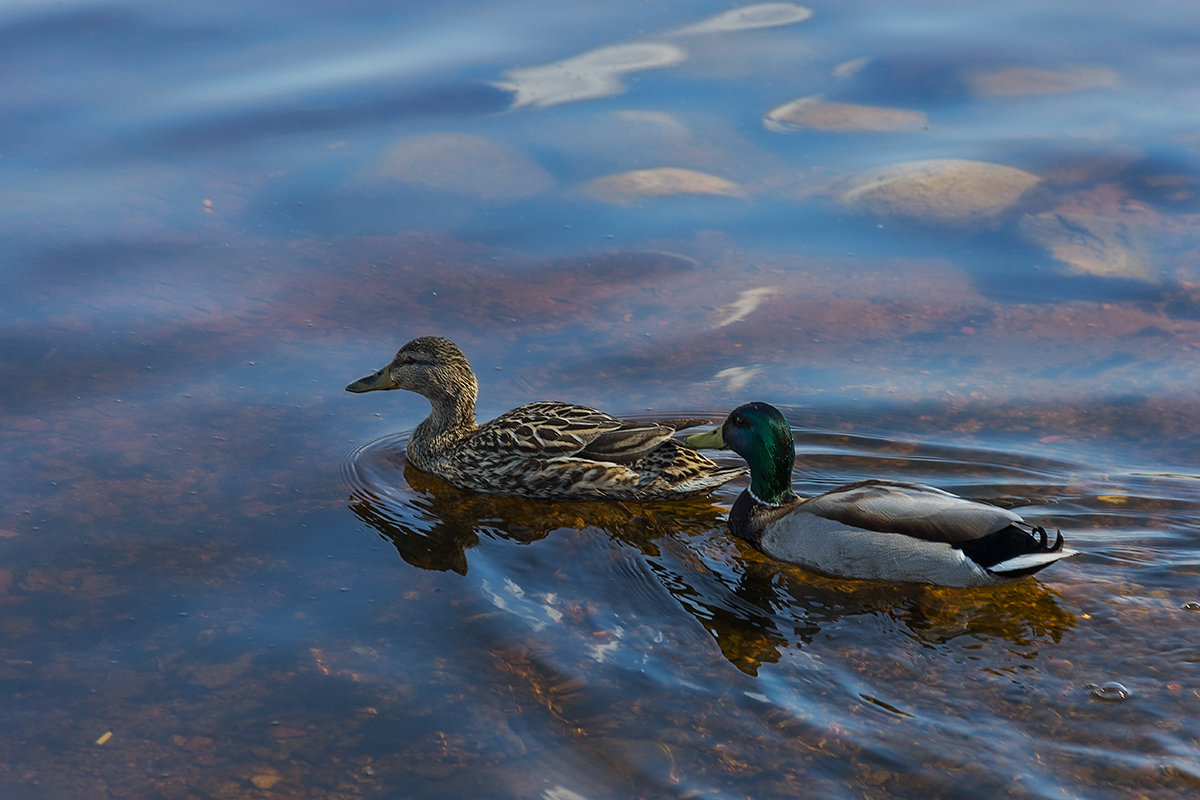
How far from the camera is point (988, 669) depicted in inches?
251

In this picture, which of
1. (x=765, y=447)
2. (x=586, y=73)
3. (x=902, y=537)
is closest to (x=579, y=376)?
(x=765, y=447)

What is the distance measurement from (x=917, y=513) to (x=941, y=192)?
5.28 m

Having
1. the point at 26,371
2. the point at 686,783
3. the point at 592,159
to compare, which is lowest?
the point at 686,783

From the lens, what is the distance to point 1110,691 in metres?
6.16

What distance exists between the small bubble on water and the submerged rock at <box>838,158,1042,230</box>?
19.3ft

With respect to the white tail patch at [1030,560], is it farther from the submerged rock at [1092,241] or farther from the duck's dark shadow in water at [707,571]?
the submerged rock at [1092,241]

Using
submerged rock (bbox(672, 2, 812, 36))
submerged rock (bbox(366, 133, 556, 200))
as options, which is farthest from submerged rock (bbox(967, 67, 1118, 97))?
submerged rock (bbox(366, 133, 556, 200))

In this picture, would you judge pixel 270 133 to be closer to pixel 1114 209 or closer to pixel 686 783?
pixel 1114 209

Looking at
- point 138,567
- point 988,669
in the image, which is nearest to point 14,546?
point 138,567

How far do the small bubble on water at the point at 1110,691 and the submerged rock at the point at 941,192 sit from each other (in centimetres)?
587

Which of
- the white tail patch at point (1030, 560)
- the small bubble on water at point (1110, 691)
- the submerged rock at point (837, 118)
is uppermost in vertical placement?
the submerged rock at point (837, 118)

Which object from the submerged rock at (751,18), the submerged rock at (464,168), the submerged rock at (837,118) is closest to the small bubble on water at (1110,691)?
the submerged rock at (464,168)

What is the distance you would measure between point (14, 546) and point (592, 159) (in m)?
6.66

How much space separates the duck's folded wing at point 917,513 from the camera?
7062 millimetres
